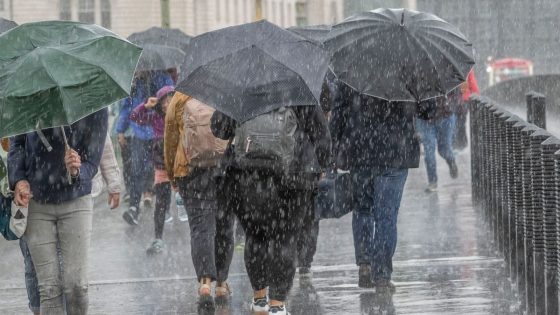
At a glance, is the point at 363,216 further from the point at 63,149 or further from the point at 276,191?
the point at 63,149

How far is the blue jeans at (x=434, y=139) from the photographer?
58.0 ft

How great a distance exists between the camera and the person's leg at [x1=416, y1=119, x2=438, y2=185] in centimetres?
1766

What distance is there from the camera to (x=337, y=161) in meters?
10.6

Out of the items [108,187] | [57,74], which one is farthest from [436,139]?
[57,74]

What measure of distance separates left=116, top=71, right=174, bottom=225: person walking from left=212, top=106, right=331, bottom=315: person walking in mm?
5885

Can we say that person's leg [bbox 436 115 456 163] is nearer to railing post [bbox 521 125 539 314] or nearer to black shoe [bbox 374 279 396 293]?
black shoe [bbox 374 279 396 293]

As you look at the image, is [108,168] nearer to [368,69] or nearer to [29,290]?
[29,290]

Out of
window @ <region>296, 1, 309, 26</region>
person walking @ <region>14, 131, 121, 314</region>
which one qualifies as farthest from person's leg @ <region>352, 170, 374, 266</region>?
window @ <region>296, 1, 309, 26</region>

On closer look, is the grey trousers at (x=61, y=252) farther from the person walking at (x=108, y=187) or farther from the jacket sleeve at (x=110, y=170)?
the jacket sleeve at (x=110, y=170)

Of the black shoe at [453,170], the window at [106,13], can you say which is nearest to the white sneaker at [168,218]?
the black shoe at [453,170]

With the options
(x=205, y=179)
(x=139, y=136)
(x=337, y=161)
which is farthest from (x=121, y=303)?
(x=139, y=136)

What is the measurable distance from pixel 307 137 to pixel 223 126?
0.50 metres

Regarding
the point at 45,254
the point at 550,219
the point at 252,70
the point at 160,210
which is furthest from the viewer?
the point at 160,210

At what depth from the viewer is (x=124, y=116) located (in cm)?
1536
